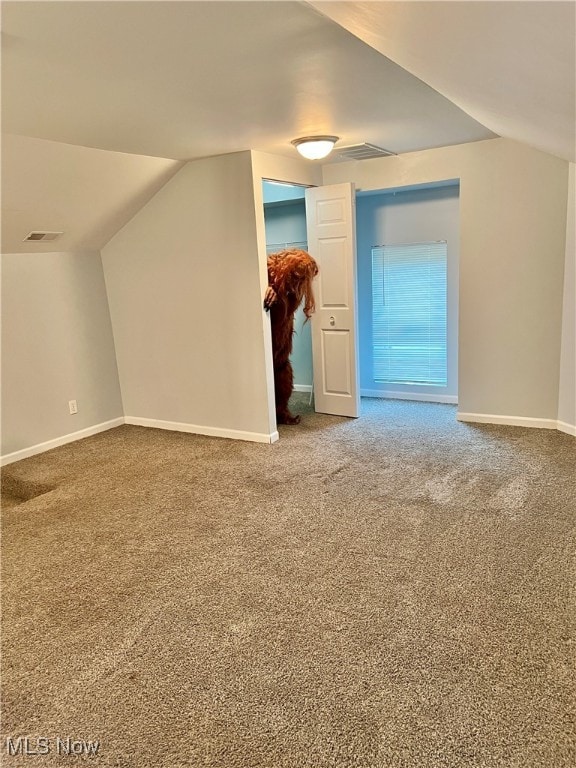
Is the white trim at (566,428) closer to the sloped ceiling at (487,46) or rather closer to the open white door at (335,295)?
the open white door at (335,295)

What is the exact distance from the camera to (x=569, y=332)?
4.23m

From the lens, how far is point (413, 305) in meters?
5.57

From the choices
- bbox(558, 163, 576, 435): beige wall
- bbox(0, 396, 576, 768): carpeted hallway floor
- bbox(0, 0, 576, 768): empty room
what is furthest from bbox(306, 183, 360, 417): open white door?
bbox(558, 163, 576, 435): beige wall

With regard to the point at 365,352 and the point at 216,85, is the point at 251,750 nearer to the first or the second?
the point at 216,85

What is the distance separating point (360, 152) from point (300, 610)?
356 centimetres

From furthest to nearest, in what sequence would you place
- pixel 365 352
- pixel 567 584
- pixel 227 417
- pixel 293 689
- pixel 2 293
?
pixel 365 352
pixel 227 417
pixel 2 293
pixel 567 584
pixel 293 689

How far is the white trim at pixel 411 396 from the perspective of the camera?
554 centimetres

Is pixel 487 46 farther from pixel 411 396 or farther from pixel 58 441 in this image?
pixel 58 441

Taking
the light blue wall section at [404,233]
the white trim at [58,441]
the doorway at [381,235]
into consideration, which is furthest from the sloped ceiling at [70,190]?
the light blue wall section at [404,233]

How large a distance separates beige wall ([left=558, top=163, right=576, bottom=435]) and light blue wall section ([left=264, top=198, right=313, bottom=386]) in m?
2.59

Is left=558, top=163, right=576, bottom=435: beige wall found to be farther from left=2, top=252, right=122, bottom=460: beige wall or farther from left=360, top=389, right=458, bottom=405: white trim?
left=2, top=252, right=122, bottom=460: beige wall

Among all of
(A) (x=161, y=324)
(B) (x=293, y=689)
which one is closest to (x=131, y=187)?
(A) (x=161, y=324)

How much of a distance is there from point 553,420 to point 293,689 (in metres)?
3.40

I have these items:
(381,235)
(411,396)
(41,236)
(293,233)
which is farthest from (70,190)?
(411,396)
